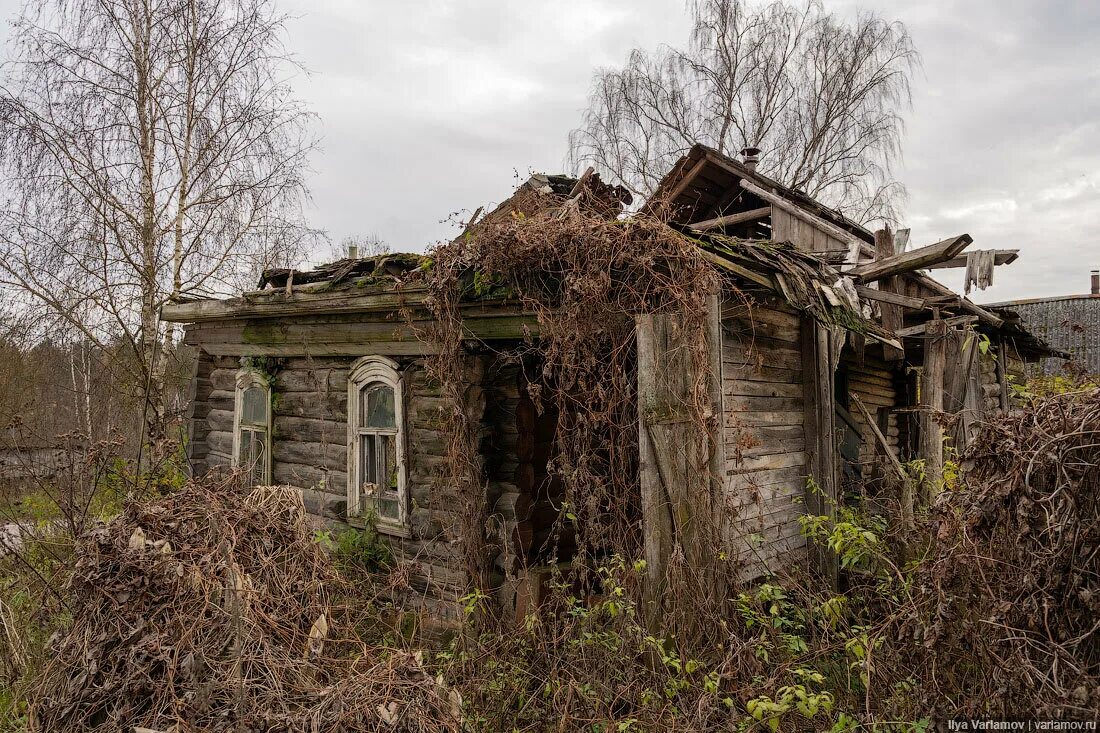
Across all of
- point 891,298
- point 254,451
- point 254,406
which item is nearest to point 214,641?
point 254,451

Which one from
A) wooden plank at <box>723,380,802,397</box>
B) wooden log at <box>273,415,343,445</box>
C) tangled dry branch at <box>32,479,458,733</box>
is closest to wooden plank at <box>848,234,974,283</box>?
wooden plank at <box>723,380,802,397</box>

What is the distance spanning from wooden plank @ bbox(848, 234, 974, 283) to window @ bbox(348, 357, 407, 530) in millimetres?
4238

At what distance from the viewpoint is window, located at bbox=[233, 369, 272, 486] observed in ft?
25.2

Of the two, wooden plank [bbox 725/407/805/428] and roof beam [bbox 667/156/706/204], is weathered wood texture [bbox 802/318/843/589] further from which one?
roof beam [bbox 667/156/706/204]

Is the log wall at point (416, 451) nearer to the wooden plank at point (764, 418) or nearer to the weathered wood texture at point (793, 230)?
the wooden plank at point (764, 418)

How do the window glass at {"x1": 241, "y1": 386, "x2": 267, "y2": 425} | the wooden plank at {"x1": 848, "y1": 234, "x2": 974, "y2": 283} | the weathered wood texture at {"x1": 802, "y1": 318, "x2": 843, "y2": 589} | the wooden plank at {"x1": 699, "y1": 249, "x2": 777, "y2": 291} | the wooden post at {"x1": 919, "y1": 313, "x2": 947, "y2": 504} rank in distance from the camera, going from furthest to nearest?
the window glass at {"x1": 241, "y1": 386, "x2": 267, "y2": 425}
the weathered wood texture at {"x1": 802, "y1": 318, "x2": 843, "y2": 589}
the wooden post at {"x1": 919, "y1": 313, "x2": 947, "y2": 504}
the wooden plank at {"x1": 848, "y1": 234, "x2": 974, "y2": 283}
the wooden plank at {"x1": 699, "y1": 249, "x2": 777, "y2": 291}

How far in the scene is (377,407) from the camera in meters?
6.74

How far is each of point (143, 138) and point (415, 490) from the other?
9.03m

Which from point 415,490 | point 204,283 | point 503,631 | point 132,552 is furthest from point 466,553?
point 204,283

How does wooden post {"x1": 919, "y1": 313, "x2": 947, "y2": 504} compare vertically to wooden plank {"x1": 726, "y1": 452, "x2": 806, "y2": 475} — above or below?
above

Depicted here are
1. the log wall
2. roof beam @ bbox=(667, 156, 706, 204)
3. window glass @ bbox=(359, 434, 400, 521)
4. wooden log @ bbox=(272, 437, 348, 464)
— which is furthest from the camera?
roof beam @ bbox=(667, 156, 706, 204)

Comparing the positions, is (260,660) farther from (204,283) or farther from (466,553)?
(204,283)

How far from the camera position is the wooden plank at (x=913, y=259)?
15.7 ft

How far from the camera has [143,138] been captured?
1133cm
